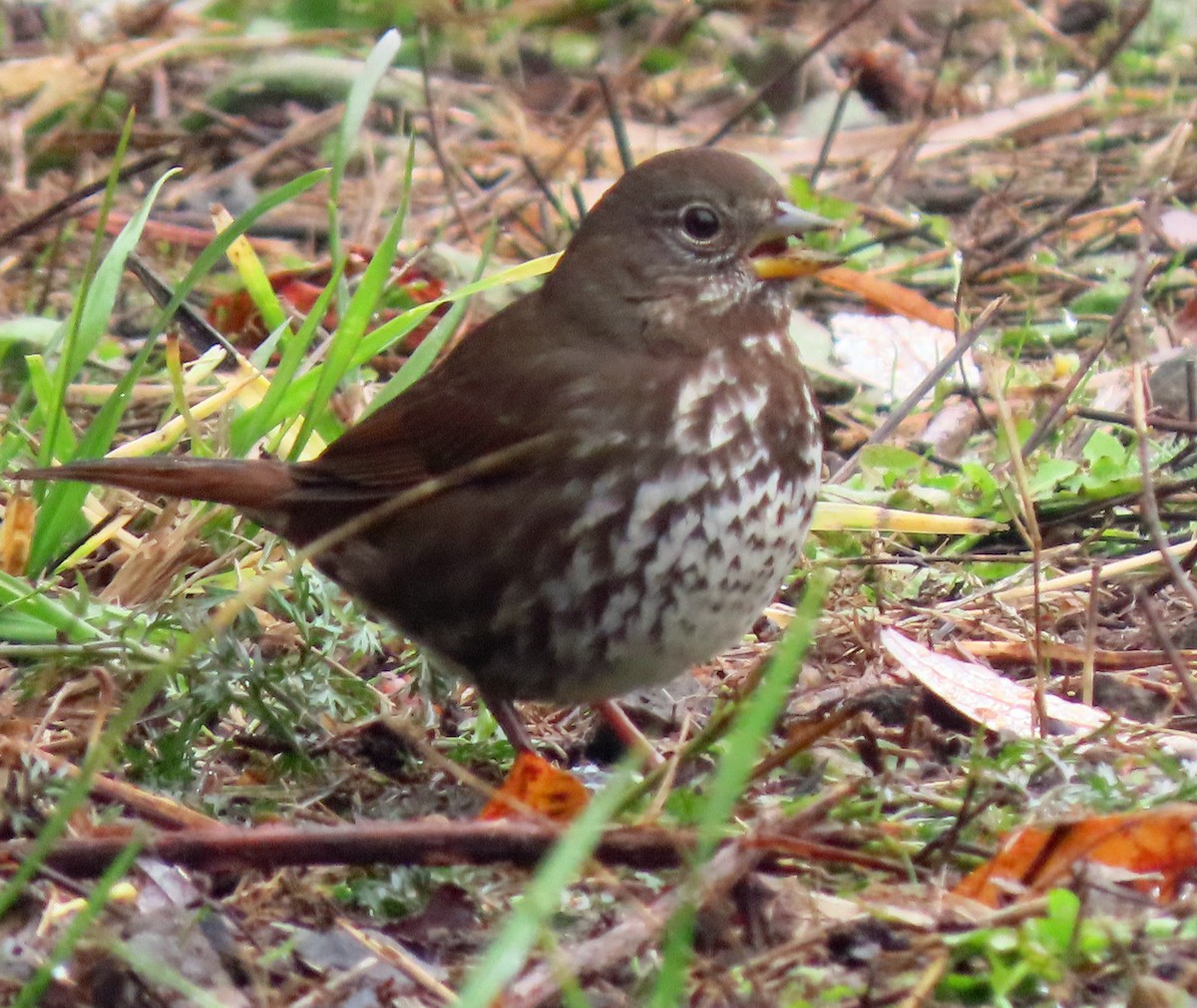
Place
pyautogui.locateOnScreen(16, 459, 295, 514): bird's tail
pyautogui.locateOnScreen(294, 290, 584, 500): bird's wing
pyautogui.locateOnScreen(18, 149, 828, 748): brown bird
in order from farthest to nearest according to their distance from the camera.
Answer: pyautogui.locateOnScreen(16, 459, 295, 514): bird's tail < pyautogui.locateOnScreen(294, 290, 584, 500): bird's wing < pyautogui.locateOnScreen(18, 149, 828, 748): brown bird

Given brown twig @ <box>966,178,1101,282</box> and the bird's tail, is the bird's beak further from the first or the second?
brown twig @ <box>966,178,1101,282</box>

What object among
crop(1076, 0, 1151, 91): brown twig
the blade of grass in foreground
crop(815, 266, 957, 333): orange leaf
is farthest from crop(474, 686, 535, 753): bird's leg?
crop(1076, 0, 1151, 91): brown twig

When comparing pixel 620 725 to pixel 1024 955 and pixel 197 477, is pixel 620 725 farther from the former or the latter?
pixel 1024 955

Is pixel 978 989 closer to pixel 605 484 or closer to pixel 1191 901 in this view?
pixel 1191 901

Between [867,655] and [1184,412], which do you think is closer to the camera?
[867,655]

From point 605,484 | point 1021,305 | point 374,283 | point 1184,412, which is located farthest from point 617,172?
point 605,484

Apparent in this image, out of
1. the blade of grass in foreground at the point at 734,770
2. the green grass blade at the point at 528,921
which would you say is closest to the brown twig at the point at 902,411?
the blade of grass in foreground at the point at 734,770
